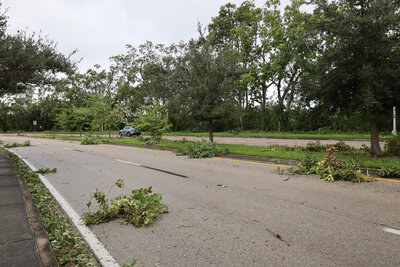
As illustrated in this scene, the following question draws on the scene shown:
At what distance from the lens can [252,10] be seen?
28.4 metres

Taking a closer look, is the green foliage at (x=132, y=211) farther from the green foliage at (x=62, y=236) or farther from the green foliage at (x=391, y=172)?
the green foliage at (x=391, y=172)

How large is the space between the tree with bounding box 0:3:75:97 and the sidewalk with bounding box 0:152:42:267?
17.6 feet

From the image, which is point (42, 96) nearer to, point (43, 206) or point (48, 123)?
point (48, 123)

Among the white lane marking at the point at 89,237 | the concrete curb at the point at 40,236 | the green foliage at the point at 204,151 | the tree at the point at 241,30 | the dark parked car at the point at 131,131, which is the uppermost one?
the tree at the point at 241,30

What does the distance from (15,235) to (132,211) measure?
1612 mm

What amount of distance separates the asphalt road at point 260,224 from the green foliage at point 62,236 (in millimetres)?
297

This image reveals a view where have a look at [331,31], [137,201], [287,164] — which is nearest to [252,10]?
[331,31]

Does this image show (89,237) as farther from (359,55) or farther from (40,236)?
(359,55)

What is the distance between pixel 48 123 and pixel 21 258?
7486 cm

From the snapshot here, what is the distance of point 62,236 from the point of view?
387 cm

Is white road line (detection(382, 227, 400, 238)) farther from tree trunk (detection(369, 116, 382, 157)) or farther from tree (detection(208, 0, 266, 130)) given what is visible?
tree (detection(208, 0, 266, 130))

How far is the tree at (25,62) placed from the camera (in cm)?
910

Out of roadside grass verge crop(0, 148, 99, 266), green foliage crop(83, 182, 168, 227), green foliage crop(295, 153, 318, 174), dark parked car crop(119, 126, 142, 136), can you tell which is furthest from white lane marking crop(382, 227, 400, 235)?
dark parked car crop(119, 126, 142, 136)

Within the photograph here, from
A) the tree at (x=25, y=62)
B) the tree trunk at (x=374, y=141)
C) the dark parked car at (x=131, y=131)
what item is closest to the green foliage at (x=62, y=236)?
the tree at (x=25, y=62)
